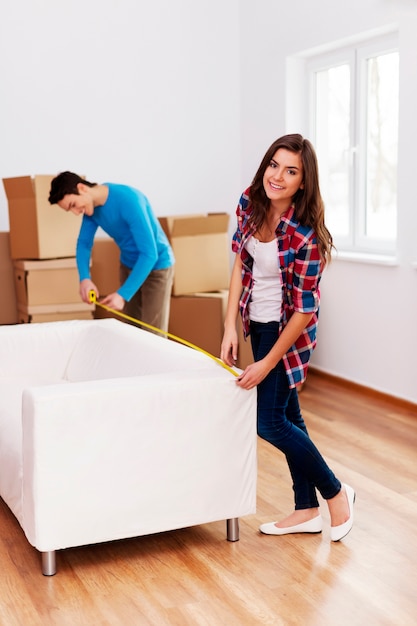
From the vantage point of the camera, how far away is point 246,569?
249 centimetres

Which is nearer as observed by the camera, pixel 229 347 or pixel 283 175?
pixel 283 175

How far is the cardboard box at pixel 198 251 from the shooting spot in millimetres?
4797

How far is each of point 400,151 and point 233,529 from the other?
2.30 metres

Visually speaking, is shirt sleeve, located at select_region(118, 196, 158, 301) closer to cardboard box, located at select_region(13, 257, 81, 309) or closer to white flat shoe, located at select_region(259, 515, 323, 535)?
cardboard box, located at select_region(13, 257, 81, 309)

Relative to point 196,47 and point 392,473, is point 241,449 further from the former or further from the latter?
point 196,47

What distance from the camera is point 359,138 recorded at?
475 cm

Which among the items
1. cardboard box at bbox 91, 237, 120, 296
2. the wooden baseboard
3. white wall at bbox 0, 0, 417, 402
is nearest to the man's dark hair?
cardboard box at bbox 91, 237, 120, 296

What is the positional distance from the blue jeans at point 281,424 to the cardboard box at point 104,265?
2.27 m

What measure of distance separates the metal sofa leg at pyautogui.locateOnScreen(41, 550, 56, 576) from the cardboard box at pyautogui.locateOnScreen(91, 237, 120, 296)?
8.16ft

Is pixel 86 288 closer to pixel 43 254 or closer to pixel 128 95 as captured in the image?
pixel 43 254

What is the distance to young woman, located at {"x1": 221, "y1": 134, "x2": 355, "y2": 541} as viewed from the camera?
2.48m

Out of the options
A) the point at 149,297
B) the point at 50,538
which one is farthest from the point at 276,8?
the point at 50,538

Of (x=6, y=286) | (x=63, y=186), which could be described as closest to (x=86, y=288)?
(x=63, y=186)

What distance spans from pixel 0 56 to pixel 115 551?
11.0 ft
